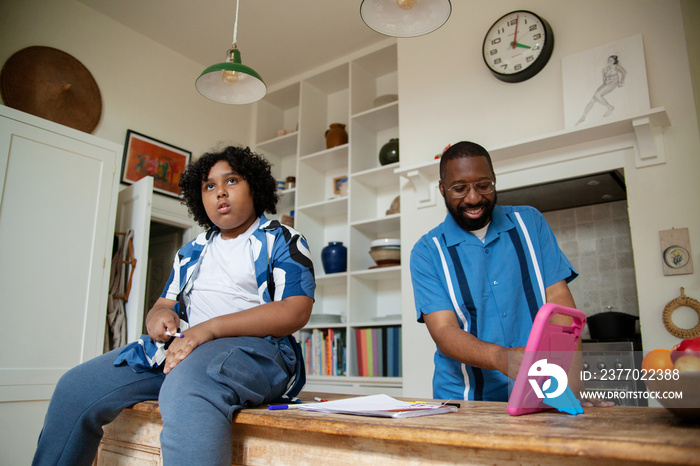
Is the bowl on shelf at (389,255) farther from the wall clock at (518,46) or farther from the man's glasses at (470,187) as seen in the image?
the man's glasses at (470,187)

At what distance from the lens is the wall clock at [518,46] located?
115 inches

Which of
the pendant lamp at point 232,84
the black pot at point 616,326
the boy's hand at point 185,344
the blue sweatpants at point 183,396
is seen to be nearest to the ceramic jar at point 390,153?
the pendant lamp at point 232,84

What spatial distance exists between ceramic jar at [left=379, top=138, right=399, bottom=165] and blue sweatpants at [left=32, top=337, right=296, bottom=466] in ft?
8.78

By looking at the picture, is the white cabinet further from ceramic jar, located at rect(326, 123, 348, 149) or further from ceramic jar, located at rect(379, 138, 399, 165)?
ceramic jar, located at rect(379, 138, 399, 165)

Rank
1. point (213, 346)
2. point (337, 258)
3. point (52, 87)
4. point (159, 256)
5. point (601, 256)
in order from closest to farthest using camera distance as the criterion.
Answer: point (213, 346)
point (601, 256)
point (52, 87)
point (337, 258)
point (159, 256)

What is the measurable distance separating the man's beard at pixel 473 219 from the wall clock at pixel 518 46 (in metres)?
1.62

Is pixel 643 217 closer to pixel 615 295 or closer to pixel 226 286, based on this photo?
pixel 615 295

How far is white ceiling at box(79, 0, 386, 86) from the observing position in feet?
12.6

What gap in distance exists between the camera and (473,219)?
5.37ft

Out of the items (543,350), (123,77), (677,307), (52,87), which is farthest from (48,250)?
(677,307)

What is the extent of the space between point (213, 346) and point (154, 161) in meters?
3.22

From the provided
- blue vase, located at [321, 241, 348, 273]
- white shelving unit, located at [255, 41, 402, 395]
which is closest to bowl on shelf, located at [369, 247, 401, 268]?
white shelving unit, located at [255, 41, 402, 395]

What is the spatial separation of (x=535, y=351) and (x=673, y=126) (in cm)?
216

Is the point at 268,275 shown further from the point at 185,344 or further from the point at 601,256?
the point at 601,256
